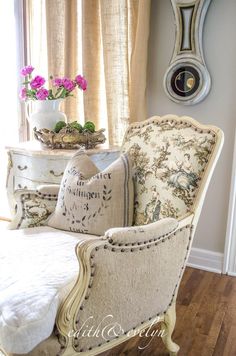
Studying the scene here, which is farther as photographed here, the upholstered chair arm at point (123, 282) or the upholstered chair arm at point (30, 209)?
the upholstered chair arm at point (30, 209)

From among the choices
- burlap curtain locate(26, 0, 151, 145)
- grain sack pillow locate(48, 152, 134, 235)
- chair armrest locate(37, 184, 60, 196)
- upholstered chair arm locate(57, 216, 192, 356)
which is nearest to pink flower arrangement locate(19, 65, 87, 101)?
burlap curtain locate(26, 0, 151, 145)

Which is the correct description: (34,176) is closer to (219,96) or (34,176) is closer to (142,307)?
(142,307)

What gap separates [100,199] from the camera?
1385mm

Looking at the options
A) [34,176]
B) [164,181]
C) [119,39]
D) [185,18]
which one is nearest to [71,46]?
[119,39]

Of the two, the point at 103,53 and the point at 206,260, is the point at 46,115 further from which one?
the point at 206,260

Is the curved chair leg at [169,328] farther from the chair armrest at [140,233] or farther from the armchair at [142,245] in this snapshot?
the chair armrest at [140,233]

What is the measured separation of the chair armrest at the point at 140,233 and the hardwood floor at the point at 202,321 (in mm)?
667

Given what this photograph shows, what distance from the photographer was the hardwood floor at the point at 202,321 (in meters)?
1.48

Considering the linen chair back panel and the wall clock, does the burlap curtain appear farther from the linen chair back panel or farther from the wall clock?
the linen chair back panel

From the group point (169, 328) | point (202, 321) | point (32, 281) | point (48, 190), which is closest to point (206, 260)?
point (202, 321)

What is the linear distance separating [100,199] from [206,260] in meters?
1.16

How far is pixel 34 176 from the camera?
74.9 inches

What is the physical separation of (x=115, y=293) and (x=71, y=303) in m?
0.15

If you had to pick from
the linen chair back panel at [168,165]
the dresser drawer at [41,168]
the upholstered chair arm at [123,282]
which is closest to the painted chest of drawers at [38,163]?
the dresser drawer at [41,168]
